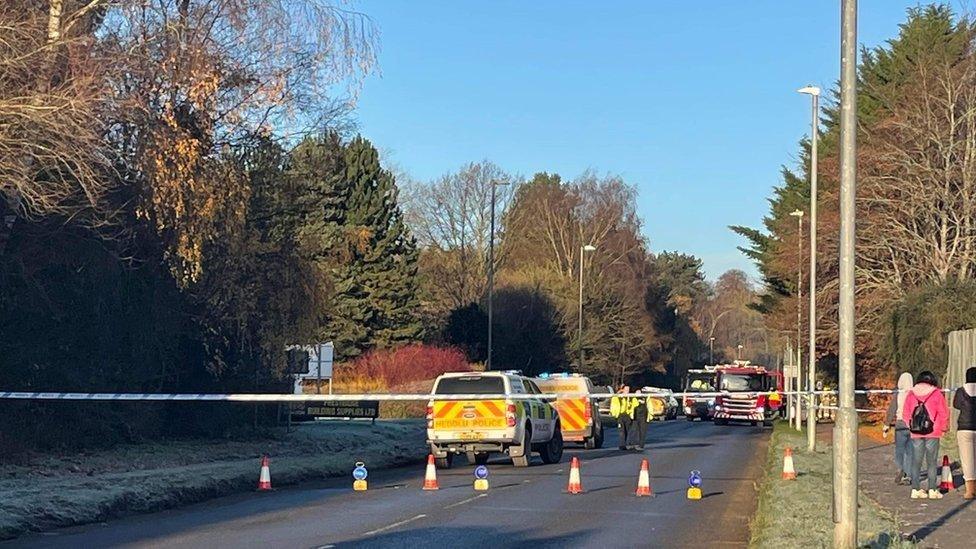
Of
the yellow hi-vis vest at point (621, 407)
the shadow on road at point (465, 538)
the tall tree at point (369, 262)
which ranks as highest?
the tall tree at point (369, 262)

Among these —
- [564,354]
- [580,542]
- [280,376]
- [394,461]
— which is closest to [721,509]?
[580,542]

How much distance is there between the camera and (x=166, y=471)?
69.2 ft

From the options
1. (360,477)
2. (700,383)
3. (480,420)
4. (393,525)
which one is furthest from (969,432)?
(700,383)

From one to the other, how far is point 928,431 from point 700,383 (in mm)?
48492

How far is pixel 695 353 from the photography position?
108000 millimetres

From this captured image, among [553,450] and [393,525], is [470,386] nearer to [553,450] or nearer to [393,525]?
[553,450]

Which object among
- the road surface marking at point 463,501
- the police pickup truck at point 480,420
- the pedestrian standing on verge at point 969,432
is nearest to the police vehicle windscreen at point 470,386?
the police pickup truck at point 480,420

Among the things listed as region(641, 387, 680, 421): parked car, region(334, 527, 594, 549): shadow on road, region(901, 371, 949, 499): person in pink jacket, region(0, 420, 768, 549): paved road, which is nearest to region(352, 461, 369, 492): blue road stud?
region(0, 420, 768, 549): paved road

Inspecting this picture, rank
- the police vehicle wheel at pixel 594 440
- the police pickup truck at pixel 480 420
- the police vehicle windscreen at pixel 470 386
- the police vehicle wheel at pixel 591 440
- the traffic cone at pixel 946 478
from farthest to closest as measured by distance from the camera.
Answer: the police vehicle wheel at pixel 594 440 → the police vehicle wheel at pixel 591 440 → the police vehicle windscreen at pixel 470 386 → the police pickup truck at pixel 480 420 → the traffic cone at pixel 946 478

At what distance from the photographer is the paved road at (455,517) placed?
13.4 meters

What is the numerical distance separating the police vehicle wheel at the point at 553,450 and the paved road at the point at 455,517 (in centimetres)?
399

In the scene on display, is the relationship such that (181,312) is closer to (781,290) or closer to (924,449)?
(924,449)

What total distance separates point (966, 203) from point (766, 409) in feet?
63.8

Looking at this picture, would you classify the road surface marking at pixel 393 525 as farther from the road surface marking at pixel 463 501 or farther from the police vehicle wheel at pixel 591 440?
the police vehicle wheel at pixel 591 440
